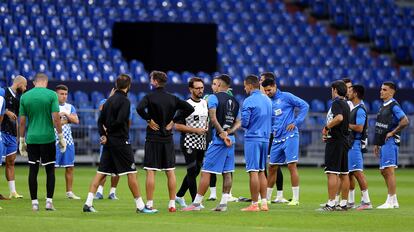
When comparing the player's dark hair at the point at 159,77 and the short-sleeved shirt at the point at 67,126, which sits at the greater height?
the player's dark hair at the point at 159,77

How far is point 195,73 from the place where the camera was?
3847 centimetres

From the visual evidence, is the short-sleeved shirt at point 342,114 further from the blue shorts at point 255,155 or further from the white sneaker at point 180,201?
the white sneaker at point 180,201

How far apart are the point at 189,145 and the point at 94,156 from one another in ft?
52.5

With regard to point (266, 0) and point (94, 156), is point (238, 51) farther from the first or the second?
point (94, 156)

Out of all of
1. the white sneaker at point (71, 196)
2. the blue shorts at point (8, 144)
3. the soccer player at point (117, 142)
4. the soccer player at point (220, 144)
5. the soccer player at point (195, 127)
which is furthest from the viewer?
the blue shorts at point (8, 144)

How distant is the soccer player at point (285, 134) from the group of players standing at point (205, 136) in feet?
0.20

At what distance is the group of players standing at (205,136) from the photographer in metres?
16.9

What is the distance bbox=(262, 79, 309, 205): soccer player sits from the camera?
19453 mm

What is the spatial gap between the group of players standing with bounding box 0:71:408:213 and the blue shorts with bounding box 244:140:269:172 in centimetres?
2

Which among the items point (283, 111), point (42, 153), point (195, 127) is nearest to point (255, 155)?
point (195, 127)

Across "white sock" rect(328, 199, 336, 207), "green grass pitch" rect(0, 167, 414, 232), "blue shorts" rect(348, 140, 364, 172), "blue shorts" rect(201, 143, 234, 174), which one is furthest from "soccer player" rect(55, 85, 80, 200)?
"blue shorts" rect(348, 140, 364, 172)

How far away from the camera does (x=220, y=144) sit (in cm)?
1742

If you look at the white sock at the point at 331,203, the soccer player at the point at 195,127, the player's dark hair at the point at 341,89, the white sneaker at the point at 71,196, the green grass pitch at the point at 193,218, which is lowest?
the green grass pitch at the point at 193,218

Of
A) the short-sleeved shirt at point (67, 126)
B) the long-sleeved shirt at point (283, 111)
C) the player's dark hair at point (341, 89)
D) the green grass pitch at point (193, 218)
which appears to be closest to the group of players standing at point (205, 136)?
the player's dark hair at point (341, 89)
